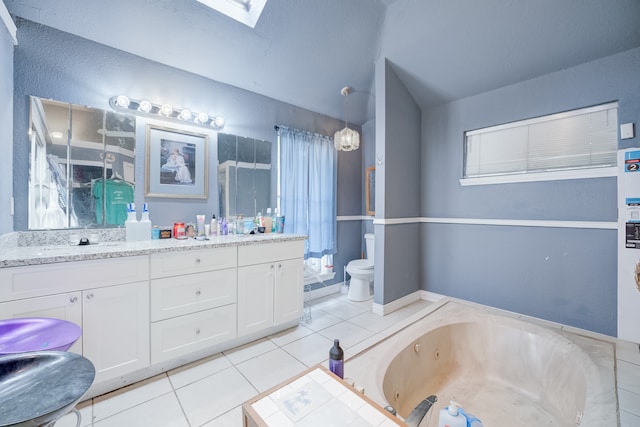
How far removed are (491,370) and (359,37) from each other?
10.1 feet

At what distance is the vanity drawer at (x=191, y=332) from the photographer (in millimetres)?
1696

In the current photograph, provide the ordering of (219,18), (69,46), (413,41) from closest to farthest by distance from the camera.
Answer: (69,46) < (219,18) < (413,41)

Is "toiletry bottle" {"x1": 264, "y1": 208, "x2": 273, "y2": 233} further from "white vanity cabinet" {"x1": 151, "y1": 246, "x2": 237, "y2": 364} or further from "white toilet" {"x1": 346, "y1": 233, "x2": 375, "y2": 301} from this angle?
"white toilet" {"x1": 346, "y1": 233, "x2": 375, "y2": 301}

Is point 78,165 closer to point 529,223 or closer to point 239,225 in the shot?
point 239,225

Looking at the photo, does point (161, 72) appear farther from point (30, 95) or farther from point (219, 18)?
point (30, 95)

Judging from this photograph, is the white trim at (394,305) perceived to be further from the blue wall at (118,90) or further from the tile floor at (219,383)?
the blue wall at (118,90)

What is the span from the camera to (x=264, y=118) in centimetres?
283

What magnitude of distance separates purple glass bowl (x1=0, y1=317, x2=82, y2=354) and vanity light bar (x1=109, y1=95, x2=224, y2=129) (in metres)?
1.56

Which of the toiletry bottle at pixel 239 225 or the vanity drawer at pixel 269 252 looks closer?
the vanity drawer at pixel 269 252

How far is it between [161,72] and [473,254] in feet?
11.7

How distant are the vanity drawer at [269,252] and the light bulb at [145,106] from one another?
134 cm

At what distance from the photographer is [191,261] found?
182cm

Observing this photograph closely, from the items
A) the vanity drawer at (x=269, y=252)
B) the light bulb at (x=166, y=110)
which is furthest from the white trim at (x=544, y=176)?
the light bulb at (x=166, y=110)

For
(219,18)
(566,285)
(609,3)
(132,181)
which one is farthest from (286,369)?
(609,3)
